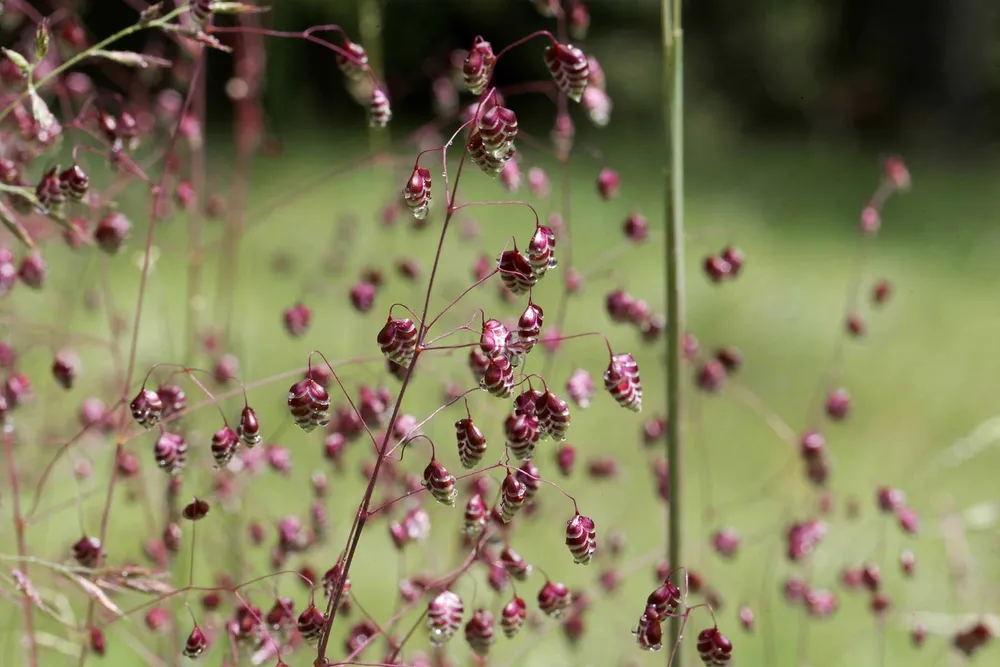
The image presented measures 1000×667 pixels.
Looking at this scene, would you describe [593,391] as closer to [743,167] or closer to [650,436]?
[650,436]

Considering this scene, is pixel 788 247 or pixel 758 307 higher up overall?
pixel 758 307

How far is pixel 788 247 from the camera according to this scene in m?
6.84

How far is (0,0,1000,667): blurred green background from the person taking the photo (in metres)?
2.50

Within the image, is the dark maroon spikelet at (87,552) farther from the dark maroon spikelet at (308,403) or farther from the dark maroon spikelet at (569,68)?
the dark maroon spikelet at (569,68)

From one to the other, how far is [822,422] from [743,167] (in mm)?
6637

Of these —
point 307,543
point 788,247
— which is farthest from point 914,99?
point 307,543

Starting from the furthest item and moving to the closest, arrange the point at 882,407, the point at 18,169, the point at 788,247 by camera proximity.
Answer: the point at 788,247, the point at 882,407, the point at 18,169

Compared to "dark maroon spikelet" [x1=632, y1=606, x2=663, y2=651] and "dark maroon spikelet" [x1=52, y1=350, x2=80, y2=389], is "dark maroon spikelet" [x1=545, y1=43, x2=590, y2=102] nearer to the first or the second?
"dark maroon spikelet" [x1=632, y1=606, x2=663, y2=651]

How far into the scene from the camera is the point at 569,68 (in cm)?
96

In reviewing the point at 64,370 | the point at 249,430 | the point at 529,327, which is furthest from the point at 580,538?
the point at 64,370

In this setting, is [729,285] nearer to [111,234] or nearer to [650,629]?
[111,234]

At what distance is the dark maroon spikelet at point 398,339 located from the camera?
2.92 feet

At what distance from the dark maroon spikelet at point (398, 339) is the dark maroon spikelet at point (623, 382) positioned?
18cm

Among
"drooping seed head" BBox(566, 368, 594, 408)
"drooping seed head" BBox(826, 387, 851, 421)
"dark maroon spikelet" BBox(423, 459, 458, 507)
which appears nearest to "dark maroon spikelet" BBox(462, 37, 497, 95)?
"dark maroon spikelet" BBox(423, 459, 458, 507)
